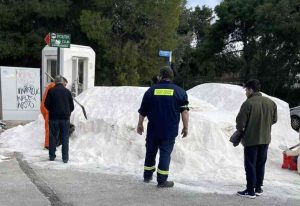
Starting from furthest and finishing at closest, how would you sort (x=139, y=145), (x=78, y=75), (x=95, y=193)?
(x=78, y=75) < (x=139, y=145) < (x=95, y=193)

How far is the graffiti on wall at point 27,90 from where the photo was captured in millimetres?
15875

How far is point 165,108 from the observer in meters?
7.50

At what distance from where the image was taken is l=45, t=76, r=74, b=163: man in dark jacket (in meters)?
9.34

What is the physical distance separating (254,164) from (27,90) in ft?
34.0

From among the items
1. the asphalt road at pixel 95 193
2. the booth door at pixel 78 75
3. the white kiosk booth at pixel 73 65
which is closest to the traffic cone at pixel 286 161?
the asphalt road at pixel 95 193

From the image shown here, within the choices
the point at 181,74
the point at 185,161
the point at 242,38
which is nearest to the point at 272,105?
the point at 185,161

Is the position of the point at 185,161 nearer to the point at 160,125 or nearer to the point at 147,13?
the point at 160,125

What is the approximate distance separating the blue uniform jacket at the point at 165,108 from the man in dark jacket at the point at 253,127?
0.94 m

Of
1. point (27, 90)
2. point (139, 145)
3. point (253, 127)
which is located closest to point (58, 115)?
point (139, 145)

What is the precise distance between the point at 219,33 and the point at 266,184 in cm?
2607

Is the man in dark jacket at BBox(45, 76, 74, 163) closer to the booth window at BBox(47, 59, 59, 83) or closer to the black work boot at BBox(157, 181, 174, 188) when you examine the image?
the black work boot at BBox(157, 181, 174, 188)

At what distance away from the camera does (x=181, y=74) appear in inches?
1441

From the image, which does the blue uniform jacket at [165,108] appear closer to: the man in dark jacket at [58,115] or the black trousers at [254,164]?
the black trousers at [254,164]

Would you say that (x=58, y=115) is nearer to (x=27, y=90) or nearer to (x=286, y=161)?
(x=286, y=161)
